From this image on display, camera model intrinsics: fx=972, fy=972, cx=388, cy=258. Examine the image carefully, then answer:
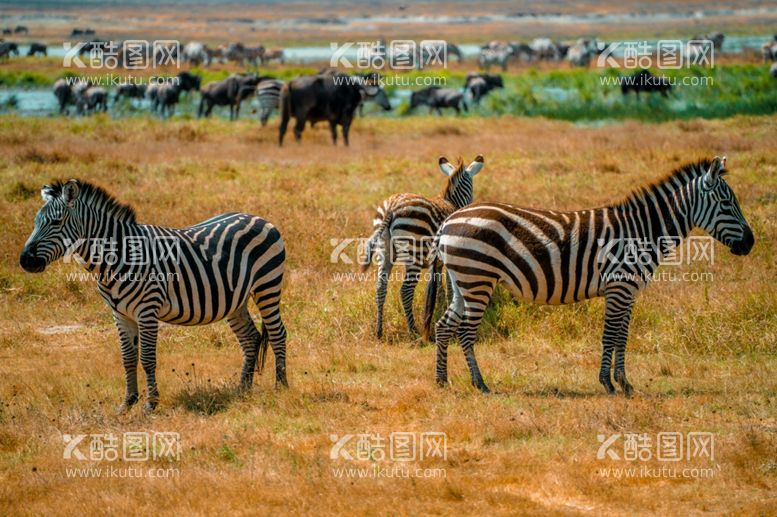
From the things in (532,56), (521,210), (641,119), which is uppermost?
(532,56)

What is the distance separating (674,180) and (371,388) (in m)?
3.58

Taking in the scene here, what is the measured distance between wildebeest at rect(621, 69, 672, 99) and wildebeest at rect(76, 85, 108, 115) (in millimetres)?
19857

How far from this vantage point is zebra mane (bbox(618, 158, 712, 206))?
9461mm

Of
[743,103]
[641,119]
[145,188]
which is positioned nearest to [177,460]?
[145,188]

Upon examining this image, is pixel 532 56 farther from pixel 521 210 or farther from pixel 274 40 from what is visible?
pixel 521 210

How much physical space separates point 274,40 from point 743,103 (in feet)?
212

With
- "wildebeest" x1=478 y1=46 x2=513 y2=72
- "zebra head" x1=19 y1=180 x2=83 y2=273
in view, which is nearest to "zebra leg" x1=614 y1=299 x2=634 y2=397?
"zebra head" x1=19 y1=180 x2=83 y2=273

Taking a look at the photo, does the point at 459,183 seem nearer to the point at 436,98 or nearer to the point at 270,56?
the point at 436,98

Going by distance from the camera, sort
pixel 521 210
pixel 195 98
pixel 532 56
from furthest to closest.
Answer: pixel 532 56 → pixel 195 98 → pixel 521 210

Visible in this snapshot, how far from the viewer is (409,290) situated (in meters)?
11.7

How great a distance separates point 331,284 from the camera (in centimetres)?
1328

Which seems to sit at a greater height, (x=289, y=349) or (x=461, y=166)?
(x=461, y=166)

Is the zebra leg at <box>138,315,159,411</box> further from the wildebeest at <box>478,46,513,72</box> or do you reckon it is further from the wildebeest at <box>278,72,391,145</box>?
the wildebeest at <box>478,46,513,72</box>

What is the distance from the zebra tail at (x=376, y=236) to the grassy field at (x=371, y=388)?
1034mm
